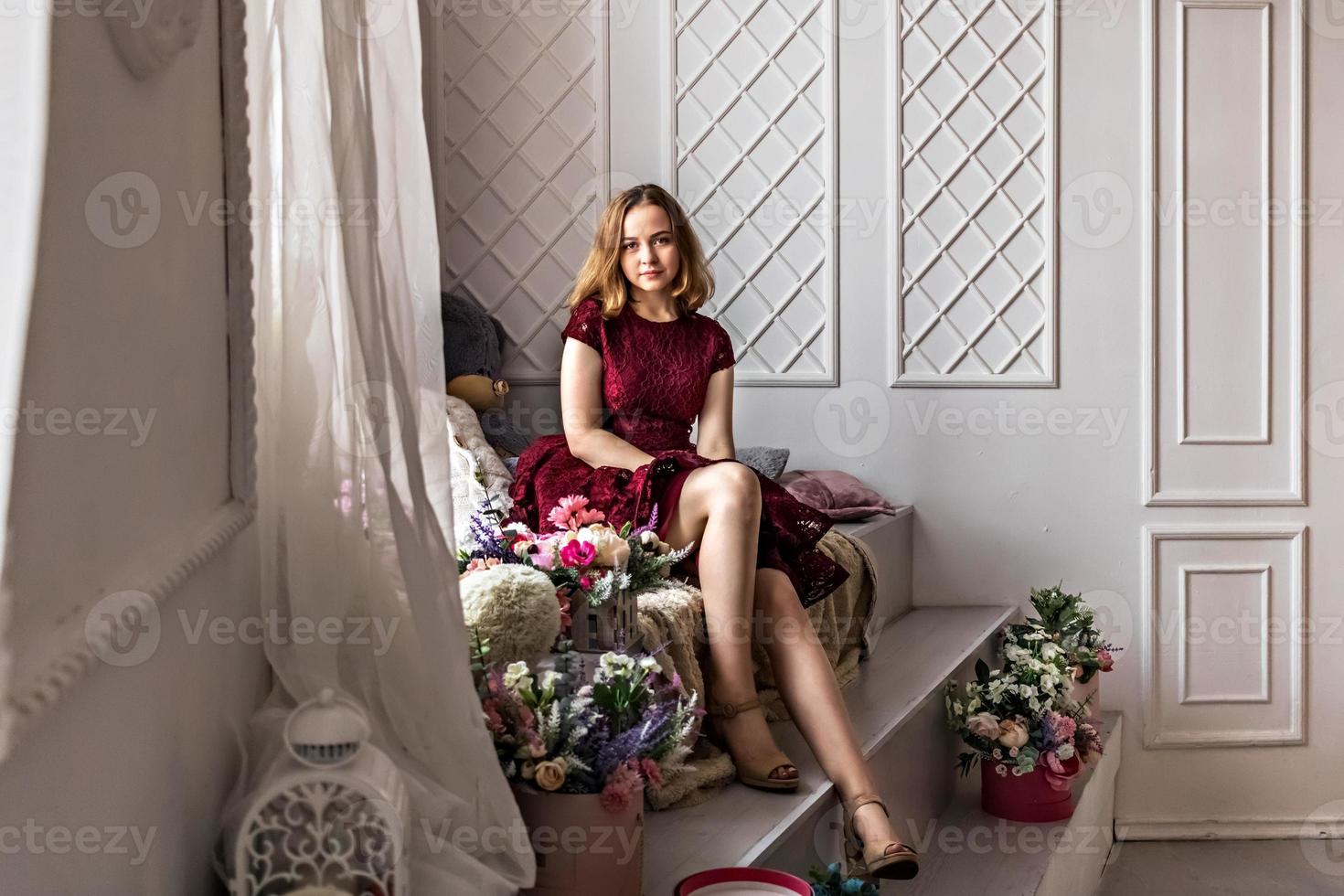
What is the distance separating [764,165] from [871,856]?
7.28 feet

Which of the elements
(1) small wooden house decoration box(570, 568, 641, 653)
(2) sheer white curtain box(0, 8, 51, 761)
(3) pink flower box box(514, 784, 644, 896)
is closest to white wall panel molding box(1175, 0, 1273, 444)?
(1) small wooden house decoration box(570, 568, 641, 653)

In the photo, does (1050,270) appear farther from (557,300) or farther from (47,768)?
(47,768)

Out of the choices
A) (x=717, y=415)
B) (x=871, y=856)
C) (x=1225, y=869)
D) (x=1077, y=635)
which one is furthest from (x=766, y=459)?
(x=1225, y=869)

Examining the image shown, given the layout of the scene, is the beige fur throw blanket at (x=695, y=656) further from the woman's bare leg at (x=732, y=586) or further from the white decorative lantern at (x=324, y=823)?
the white decorative lantern at (x=324, y=823)

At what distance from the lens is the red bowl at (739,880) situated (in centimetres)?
154

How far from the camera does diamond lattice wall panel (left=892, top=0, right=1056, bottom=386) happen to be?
3.55 m

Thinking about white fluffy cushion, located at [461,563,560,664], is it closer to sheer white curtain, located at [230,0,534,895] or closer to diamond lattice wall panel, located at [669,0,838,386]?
sheer white curtain, located at [230,0,534,895]

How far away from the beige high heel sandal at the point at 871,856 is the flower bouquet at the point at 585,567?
450mm

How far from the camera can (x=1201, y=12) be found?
3490 millimetres

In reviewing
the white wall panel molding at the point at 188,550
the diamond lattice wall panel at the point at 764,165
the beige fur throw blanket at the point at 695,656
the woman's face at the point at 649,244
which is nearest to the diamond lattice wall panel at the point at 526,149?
the diamond lattice wall panel at the point at 764,165

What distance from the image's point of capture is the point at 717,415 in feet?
9.25

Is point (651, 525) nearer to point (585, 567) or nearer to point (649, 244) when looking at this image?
point (585, 567)

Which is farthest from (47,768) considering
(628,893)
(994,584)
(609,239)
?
(994,584)

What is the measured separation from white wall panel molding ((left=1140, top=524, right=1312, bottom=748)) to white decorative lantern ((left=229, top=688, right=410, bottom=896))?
2.90 m
